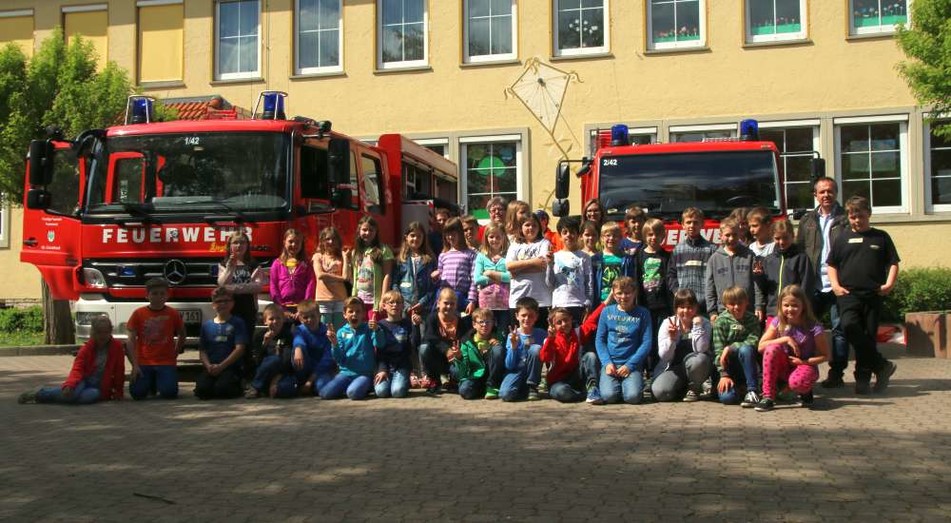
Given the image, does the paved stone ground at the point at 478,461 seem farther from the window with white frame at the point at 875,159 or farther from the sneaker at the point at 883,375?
the window with white frame at the point at 875,159

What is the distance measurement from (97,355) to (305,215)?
2.37 metres

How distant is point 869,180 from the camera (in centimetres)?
1956

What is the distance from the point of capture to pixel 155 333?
32.1 feet

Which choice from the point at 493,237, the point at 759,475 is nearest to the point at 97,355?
the point at 493,237

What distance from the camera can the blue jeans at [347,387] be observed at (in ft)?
30.2

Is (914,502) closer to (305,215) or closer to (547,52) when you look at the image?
(305,215)

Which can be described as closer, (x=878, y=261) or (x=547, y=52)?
(x=878, y=261)

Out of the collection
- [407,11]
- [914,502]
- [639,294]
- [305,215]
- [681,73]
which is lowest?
[914,502]

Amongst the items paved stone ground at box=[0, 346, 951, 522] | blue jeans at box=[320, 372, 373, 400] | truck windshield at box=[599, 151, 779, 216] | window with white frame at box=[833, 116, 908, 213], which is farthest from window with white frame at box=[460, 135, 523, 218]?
paved stone ground at box=[0, 346, 951, 522]

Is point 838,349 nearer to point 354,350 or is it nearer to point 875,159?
point 354,350

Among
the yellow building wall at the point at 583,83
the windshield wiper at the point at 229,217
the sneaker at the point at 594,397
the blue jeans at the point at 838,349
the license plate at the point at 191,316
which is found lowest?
the sneaker at the point at 594,397

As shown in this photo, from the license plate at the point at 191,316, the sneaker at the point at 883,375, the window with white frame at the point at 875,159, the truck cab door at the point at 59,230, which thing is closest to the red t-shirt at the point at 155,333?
the license plate at the point at 191,316

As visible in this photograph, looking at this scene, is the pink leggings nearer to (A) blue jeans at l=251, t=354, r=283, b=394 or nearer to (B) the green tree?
(A) blue jeans at l=251, t=354, r=283, b=394

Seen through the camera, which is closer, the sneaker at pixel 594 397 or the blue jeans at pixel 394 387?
the sneaker at pixel 594 397
